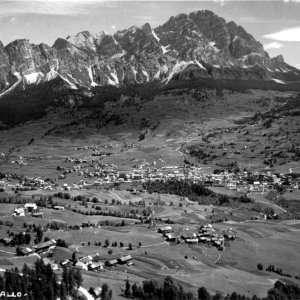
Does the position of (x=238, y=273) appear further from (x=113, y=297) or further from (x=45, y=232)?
(x=45, y=232)

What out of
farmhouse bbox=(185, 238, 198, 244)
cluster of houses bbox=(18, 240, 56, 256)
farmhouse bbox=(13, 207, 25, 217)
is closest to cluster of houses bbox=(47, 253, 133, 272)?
cluster of houses bbox=(18, 240, 56, 256)

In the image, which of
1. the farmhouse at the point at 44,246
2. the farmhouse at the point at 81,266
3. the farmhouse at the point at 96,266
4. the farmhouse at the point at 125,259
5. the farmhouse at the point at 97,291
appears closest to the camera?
the farmhouse at the point at 97,291

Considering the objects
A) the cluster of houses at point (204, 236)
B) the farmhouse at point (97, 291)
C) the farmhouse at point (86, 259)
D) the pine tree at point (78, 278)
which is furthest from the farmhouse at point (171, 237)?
the farmhouse at point (97, 291)

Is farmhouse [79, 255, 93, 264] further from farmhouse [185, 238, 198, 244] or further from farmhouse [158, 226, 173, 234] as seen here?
farmhouse [158, 226, 173, 234]

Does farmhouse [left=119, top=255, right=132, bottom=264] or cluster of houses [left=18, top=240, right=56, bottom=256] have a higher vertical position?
cluster of houses [left=18, top=240, right=56, bottom=256]

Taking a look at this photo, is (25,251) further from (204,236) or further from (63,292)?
(204,236)

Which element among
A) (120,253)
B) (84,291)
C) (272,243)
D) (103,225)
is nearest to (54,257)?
(120,253)

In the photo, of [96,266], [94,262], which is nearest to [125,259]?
[94,262]

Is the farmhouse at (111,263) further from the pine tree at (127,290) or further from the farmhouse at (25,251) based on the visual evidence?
the farmhouse at (25,251)

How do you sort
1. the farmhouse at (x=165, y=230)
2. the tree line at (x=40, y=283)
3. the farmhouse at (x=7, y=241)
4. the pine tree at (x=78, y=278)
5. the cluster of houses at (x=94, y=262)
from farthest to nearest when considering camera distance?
1. the farmhouse at (x=165, y=230)
2. the farmhouse at (x=7, y=241)
3. the cluster of houses at (x=94, y=262)
4. the pine tree at (x=78, y=278)
5. the tree line at (x=40, y=283)
